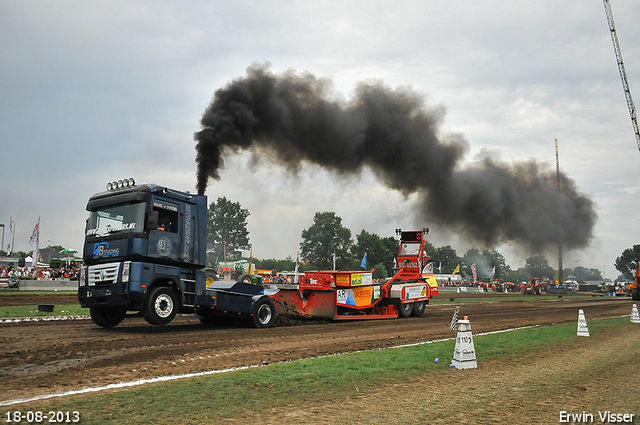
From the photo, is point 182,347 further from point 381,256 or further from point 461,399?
point 381,256

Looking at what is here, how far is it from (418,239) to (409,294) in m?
2.80

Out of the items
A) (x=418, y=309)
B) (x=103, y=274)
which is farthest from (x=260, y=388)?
(x=418, y=309)

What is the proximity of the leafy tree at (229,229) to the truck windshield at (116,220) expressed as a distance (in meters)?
89.9

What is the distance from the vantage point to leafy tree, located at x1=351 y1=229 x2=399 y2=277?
4341 inches

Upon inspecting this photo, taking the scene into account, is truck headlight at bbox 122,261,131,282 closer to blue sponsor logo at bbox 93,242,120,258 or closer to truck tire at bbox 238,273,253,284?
blue sponsor logo at bbox 93,242,120,258

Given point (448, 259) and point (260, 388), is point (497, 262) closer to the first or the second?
point (448, 259)

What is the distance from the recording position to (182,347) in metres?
10.1

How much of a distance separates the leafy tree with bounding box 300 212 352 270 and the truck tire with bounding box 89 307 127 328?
9486 centimetres

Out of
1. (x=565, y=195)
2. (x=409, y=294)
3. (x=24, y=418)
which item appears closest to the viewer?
(x=24, y=418)

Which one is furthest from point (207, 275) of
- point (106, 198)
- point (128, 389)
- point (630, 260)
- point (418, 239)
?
Result: point (630, 260)

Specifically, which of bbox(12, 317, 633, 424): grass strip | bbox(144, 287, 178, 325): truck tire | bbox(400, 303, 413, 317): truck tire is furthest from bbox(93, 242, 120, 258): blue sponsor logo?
bbox(400, 303, 413, 317): truck tire

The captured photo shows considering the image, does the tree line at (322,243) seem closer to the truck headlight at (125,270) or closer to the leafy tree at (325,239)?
the leafy tree at (325,239)

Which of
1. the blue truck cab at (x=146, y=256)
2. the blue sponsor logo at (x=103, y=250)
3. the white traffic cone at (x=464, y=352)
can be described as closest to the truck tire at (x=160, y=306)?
the blue truck cab at (x=146, y=256)

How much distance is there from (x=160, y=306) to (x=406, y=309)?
11262mm
